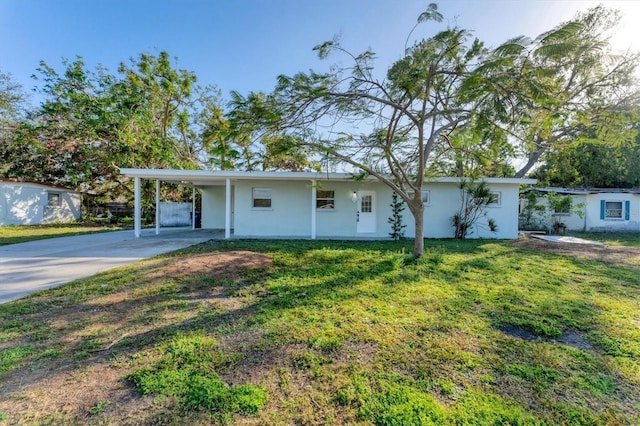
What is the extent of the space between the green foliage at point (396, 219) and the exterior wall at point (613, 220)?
12.5 m

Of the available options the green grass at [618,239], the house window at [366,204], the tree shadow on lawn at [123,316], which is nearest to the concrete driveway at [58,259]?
the tree shadow on lawn at [123,316]

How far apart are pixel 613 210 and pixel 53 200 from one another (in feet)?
110

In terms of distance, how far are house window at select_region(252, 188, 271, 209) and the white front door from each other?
3.74 m

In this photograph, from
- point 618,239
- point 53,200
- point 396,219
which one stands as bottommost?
point 618,239

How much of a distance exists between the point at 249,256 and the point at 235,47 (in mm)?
8215

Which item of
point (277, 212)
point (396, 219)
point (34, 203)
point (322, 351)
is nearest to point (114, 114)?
point (34, 203)

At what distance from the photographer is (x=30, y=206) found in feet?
53.9

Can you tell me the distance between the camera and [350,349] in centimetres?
300

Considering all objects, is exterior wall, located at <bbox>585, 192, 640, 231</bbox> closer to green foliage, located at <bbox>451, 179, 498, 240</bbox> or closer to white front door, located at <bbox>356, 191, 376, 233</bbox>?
green foliage, located at <bbox>451, 179, 498, 240</bbox>

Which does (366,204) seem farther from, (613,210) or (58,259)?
(613,210)

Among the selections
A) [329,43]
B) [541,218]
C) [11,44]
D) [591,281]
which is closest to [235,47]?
[329,43]

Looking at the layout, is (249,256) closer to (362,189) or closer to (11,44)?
(362,189)

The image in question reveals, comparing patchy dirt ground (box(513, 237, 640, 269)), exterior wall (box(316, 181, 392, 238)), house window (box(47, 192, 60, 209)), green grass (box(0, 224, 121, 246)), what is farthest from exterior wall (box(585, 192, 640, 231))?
house window (box(47, 192, 60, 209))

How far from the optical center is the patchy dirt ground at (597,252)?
24.9ft
